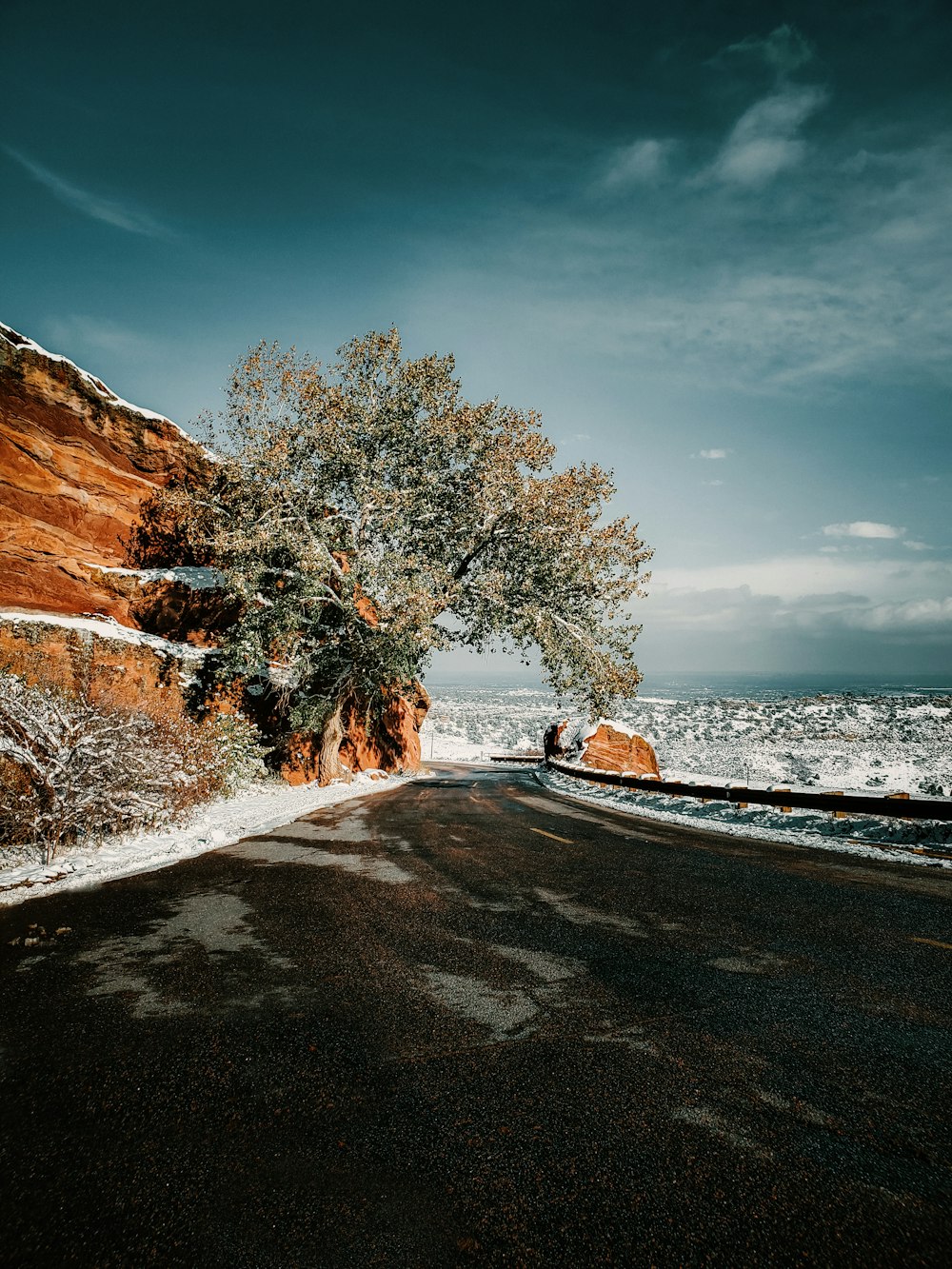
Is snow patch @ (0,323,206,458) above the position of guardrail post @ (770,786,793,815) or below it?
above

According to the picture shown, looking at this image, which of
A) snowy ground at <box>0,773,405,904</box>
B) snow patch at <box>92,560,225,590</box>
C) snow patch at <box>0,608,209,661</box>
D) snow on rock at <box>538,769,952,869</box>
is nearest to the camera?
snowy ground at <box>0,773,405,904</box>

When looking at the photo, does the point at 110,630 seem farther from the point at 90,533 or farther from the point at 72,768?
the point at 72,768

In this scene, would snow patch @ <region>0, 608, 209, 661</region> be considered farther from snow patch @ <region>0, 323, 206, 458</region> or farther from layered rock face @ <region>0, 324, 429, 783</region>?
snow patch @ <region>0, 323, 206, 458</region>

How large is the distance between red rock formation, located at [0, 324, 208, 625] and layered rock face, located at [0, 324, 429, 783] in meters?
0.03

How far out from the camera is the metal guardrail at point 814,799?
843cm

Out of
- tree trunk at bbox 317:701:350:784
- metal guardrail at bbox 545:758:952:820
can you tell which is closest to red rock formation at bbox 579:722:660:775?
metal guardrail at bbox 545:758:952:820

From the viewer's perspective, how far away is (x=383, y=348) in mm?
17328

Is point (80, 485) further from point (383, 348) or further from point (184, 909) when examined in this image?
point (184, 909)

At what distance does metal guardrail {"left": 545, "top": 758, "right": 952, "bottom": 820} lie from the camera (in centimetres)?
843

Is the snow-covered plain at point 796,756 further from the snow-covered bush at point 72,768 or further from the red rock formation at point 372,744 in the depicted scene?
the snow-covered bush at point 72,768

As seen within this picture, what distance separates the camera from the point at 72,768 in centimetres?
703

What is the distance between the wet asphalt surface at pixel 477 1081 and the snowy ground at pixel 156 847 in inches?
25.7

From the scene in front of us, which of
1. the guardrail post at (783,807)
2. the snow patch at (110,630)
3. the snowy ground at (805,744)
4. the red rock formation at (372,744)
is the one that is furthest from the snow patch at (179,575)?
the snowy ground at (805,744)

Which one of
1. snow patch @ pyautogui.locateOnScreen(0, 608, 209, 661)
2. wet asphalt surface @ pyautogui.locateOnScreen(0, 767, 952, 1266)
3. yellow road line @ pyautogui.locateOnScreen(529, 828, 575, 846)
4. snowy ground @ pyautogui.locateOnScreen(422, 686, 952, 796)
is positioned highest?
snow patch @ pyautogui.locateOnScreen(0, 608, 209, 661)
